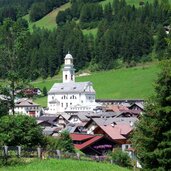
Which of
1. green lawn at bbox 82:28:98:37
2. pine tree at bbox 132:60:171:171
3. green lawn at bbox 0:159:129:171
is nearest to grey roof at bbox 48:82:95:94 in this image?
green lawn at bbox 82:28:98:37

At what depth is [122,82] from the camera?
378 feet

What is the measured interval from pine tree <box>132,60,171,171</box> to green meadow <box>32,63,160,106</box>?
8434 cm

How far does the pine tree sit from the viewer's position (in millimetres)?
18078

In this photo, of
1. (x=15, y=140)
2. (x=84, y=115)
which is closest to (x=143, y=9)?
(x=84, y=115)

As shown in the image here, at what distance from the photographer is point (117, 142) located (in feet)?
171

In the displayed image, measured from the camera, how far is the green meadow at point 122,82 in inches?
4254

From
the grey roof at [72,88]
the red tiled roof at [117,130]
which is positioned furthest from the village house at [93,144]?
the grey roof at [72,88]

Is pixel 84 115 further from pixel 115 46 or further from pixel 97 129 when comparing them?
pixel 115 46

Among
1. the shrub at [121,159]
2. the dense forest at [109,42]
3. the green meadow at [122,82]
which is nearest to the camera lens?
the shrub at [121,159]

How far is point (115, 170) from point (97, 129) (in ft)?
115

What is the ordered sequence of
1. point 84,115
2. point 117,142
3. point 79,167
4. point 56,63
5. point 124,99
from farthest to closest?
point 56,63 < point 124,99 < point 84,115 < point 117,142 < point 79,167

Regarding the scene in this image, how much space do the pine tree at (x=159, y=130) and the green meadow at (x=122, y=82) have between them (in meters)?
84.3

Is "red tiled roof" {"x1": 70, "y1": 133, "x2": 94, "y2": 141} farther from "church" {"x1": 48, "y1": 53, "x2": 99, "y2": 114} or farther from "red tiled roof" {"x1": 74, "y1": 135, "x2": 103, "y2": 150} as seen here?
"church" {"x1": 48, "y1": 53, "x2": 99, "y2": 114}

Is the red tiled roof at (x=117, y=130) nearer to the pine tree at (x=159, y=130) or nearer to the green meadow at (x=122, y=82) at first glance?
the pine tree at (x=159, y=130)
